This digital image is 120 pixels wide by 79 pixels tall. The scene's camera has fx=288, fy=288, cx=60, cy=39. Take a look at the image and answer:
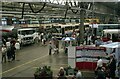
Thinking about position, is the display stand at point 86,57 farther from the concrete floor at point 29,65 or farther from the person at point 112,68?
the person at point 112,68

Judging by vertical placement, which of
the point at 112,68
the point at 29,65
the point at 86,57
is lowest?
the point at 29,65

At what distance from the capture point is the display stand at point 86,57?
20547 mm

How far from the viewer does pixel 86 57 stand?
819 inches

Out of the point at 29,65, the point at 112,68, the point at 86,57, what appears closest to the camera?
the point at 112,68

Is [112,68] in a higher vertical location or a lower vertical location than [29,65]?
higher

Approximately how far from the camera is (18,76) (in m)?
18.8

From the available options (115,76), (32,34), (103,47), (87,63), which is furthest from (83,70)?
(32,34)

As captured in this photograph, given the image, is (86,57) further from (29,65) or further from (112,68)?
(29,65)

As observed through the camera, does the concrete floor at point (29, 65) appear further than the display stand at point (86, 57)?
No

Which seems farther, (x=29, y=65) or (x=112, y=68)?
(x=29, y=65)

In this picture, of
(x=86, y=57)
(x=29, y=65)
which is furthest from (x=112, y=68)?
(x=29, y=65)

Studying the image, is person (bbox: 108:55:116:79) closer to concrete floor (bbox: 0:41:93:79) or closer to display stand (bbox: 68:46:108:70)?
concrete floor (bbox: 0:41:93:79)

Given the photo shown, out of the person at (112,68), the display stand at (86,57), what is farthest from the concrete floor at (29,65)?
the person at (112,68)

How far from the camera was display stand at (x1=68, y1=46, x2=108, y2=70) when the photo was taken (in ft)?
67.4
